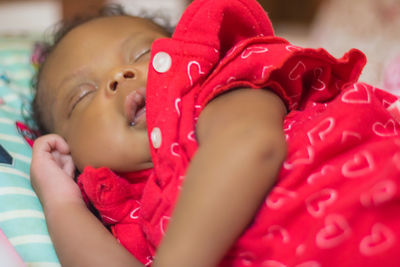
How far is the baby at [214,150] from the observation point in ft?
1.78

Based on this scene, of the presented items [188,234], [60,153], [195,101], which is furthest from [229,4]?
[60,153]

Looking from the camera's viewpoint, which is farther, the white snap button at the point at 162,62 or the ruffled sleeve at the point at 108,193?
the ruffled sleeve at the point at 108,193

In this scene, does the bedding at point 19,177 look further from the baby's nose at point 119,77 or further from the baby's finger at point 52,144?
the baby's nose at point 119,77

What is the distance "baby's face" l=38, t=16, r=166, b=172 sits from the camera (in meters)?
0.82

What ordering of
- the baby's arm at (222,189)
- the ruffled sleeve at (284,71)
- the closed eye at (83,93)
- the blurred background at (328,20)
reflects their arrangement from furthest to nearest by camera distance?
the blurred background at (328,20)
the closed eye at (83,93)
the ruffled sleeve at (284,71)
the baby's arm at (222,189)

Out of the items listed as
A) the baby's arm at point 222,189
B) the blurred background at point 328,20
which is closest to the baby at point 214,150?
the baby's arm at point 222,189

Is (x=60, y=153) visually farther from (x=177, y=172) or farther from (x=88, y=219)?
(x=177, y=172)

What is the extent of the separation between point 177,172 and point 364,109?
0.29 meters

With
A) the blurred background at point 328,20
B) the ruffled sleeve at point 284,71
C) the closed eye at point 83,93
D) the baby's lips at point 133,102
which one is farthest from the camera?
the blurred background at point 328,20

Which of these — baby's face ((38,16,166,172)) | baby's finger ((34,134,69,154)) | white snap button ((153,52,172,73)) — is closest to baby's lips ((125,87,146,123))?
baby's face ((38,16,166,172))

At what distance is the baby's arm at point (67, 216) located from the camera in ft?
2.31

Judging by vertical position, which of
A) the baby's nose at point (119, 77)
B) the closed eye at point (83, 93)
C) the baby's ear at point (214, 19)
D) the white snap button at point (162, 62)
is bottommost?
the closed eye at point (83, 93)

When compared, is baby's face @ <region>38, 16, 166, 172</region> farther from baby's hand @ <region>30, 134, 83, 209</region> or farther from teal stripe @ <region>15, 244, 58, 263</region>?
teal stripe @ <region>15, 244, 58, 263</region>

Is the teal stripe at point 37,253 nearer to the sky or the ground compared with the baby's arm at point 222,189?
nearer to the ground
